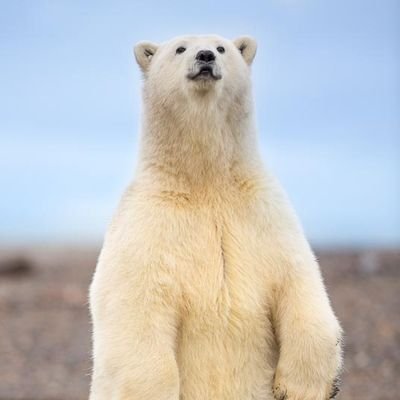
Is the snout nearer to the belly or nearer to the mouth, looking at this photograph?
the mouth

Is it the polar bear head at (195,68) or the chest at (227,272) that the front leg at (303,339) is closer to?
the chest at (227,272)

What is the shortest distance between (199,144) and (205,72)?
0.41 meters

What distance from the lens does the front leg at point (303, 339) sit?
17.1 feet

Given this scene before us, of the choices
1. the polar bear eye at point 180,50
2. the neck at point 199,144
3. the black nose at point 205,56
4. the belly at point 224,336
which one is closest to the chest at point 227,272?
the belly at point 224,336

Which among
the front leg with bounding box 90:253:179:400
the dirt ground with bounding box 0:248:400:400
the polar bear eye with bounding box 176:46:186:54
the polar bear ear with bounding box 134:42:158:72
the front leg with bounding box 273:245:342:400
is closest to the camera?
the front leg with bounding box 90:253:179:400

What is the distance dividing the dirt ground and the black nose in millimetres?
4303

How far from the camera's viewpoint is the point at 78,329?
17594mm

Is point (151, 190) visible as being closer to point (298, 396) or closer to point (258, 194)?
point (258, 194)

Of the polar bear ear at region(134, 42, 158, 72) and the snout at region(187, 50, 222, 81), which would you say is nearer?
the snout at region(187, 50, 222, 81)

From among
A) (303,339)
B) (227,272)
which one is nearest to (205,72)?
(227,272)

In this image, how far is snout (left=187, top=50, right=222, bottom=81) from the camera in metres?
5.27

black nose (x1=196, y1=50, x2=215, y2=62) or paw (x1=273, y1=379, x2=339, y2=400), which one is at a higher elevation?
black nose (x1=196, y1=50, x2=215, y2=62)

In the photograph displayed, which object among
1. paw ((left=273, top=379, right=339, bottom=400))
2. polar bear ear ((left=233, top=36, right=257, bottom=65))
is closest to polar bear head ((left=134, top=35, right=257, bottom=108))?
polar bear ear ((left=233, top=36, right=257, bottom=65))

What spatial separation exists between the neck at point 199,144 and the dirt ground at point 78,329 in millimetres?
3832
